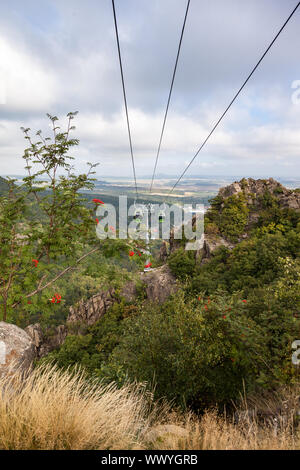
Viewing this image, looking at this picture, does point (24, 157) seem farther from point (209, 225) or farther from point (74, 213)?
point (209, 225)

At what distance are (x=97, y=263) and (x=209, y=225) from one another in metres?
19.1

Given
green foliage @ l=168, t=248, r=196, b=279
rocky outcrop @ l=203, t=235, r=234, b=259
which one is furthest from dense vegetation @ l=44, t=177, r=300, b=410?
green foliage @ l=168, t=248, r=196, b=279

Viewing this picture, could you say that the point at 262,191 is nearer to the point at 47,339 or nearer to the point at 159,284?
the point at 159,284

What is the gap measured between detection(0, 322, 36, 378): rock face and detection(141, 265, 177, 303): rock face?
17.4 metres

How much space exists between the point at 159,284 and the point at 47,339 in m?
25.7

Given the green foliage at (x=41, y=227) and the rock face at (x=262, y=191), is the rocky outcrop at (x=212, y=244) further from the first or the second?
the green foliage at (x=41, y=227)

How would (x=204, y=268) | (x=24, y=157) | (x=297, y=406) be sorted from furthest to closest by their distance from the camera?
(x=204, y=268)
(x=24, y=157)
(x=297, y=406)

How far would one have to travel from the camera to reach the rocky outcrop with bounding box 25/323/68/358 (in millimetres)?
32219

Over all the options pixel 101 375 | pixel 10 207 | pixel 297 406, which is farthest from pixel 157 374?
pixel 10 207

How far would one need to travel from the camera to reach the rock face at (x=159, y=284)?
21641mm

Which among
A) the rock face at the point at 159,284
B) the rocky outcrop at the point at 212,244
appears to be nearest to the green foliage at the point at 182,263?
the rock face at the point at 159,284

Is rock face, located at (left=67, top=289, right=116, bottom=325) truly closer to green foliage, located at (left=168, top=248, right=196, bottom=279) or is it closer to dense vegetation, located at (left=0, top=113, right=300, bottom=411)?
green foliage, located at (left=168, top=248, right=196, bottom=279)

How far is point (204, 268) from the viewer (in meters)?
20.7

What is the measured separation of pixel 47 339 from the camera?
118 ft
